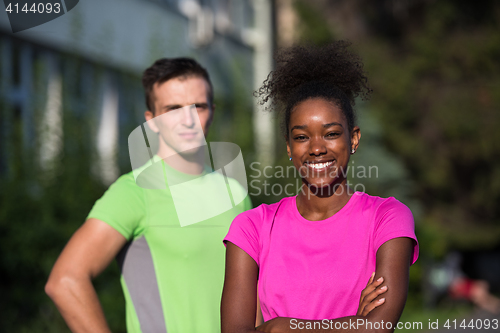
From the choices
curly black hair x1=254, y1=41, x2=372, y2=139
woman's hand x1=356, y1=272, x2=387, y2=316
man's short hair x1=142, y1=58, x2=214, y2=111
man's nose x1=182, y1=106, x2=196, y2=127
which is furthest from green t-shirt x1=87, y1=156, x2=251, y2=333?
woman's hand x1=356, y1=272, x2=387, y2=316

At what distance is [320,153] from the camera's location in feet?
6.17

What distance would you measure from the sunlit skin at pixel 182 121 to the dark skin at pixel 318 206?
0.51 meters

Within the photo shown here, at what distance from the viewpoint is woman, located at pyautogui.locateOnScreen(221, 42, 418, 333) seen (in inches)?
67.4

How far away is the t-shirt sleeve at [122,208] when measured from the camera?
82.6 inches

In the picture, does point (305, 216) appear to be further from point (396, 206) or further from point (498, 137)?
point (498, 137)

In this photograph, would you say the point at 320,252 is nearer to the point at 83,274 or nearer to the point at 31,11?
the point at 83,274

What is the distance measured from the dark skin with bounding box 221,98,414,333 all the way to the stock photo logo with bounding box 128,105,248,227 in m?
0.46

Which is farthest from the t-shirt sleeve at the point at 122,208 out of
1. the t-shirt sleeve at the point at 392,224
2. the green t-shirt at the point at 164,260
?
the t-shirt sleeve at the point at 392,224

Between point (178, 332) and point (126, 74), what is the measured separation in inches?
216

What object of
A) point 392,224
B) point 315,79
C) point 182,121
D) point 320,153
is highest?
point 315,79

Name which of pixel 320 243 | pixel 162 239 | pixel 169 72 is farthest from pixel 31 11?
pixel 320 243

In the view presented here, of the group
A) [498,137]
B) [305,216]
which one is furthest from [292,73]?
[498,137]

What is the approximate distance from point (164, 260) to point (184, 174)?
15.8 inches

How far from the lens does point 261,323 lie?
190 centimetres
